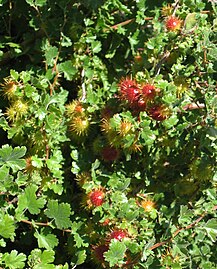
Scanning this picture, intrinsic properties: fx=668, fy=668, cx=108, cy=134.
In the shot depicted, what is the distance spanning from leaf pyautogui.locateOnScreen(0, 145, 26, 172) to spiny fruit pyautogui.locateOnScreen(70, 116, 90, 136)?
326mm

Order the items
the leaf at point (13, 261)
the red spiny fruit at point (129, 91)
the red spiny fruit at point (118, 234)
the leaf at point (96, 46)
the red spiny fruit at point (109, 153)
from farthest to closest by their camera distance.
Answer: the leaf at point (96, 46) < the red spiny fruit at point (109, 153) < the red spiny fruit at point (129, 91) < the red spiny fruit at point (118, 234) < the leaf at point (13, 261)

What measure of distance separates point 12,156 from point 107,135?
0.36 m

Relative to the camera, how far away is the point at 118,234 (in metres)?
1.97

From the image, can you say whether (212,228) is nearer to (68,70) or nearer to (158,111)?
(158,111)

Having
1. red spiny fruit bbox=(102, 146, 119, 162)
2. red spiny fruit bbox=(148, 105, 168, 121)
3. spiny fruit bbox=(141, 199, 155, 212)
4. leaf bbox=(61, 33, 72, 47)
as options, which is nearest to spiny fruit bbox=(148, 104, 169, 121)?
red spiny fruit bbox=(148, 105, 168, 121)

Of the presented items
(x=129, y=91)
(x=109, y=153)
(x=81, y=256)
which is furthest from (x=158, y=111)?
(x=81, y=256)

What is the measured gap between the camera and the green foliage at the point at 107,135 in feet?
Answer: 6.54

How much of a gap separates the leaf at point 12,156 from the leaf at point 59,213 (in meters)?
0.17

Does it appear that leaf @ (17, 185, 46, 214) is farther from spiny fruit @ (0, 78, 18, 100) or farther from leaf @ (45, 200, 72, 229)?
spiny fruit @ (0, 78, 18, 100)

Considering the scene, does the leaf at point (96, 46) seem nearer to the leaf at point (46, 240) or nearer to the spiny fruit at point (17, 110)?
the spiny fruit at point (17, 110)

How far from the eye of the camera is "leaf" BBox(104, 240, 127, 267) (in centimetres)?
186

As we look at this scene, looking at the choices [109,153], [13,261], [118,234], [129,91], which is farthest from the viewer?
[109,153]

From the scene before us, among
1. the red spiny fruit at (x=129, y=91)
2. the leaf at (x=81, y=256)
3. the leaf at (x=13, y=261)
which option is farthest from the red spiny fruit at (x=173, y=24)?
the leaf at (x=13, y=261)

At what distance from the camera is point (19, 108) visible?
2.05 meters
